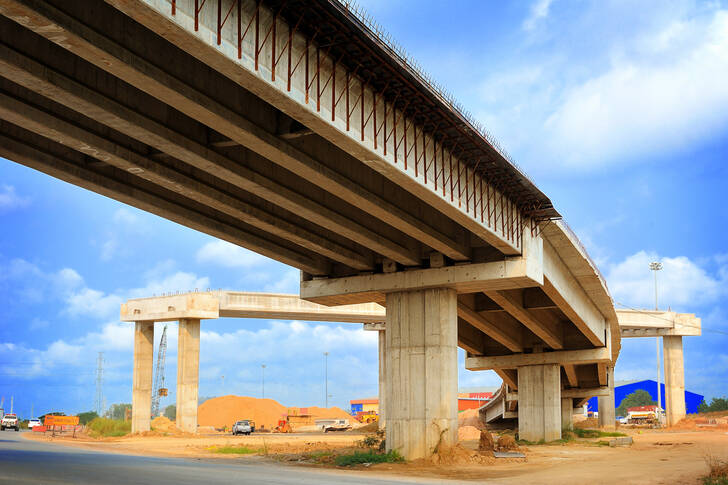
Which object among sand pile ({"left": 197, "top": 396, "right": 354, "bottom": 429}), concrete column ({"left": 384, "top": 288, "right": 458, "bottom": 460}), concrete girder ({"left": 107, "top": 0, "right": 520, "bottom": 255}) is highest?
concrete girder ({"left": 107, "top": 0, "right": 520, "bottom": 255})

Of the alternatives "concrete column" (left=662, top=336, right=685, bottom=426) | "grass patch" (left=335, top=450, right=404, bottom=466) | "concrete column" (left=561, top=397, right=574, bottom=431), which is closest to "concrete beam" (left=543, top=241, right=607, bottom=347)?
"grass patch" (left=335, top=450, right=404, bottom=466)

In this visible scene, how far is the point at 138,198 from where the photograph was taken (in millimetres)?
22234

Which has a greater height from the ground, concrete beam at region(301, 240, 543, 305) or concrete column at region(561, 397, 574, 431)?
concrete beam at region(301, 240, 543, 305)

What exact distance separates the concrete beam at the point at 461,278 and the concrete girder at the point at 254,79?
5615mm

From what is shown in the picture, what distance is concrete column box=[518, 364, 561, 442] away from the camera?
47.0 metres

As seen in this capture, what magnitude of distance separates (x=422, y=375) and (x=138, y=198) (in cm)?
1185

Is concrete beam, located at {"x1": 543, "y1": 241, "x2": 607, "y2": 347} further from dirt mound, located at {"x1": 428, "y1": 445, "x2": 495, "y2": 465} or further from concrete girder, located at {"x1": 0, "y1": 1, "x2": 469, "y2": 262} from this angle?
concrete girder, located at {"x1": 0, "y1": 1, "x2": 469, "y2": 262}

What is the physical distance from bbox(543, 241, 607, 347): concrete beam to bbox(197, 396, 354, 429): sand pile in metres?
65.5

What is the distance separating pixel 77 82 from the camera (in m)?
15.5

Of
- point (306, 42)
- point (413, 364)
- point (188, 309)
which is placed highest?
point (306, 42)

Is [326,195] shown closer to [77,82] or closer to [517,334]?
[77,82]

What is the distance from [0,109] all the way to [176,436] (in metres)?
43.0

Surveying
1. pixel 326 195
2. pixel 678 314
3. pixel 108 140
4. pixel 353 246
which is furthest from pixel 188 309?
pixel 678 314

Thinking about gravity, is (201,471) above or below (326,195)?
below
